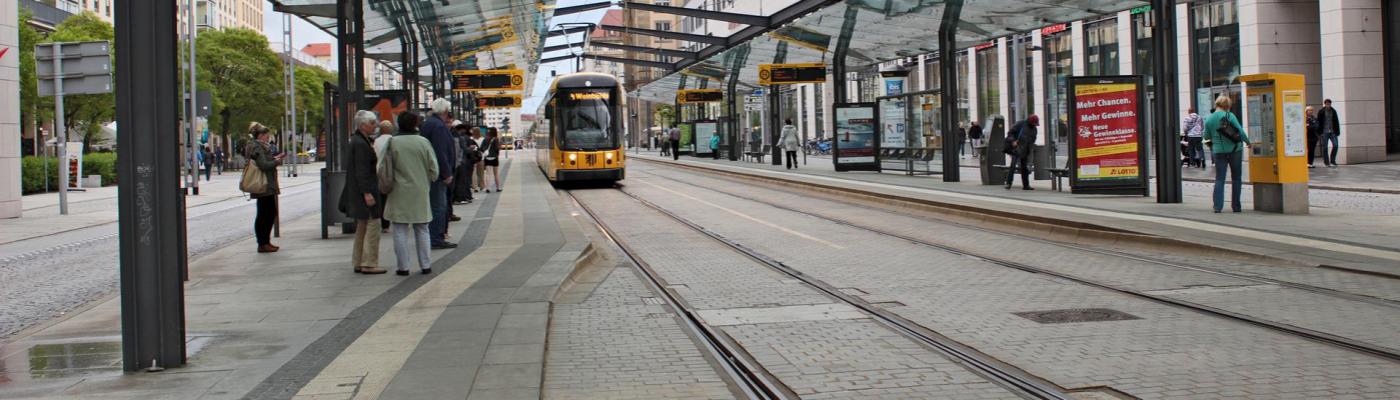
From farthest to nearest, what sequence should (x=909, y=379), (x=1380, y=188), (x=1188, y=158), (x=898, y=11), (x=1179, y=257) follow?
1. (x=1188, y=158)
2. (x=898, y=11)
3. (x=1380, y=188)
4. (x=1179, y=257)
5. (x=909, y=379)

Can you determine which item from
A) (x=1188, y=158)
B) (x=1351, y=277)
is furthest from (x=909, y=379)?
(x=1188, y=158)

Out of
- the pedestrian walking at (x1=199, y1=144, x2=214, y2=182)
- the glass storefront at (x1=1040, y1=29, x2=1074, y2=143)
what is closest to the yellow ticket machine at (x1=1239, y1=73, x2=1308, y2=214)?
the glass storefront at (x1=1040, y1=29, x2=1074, y2=143)

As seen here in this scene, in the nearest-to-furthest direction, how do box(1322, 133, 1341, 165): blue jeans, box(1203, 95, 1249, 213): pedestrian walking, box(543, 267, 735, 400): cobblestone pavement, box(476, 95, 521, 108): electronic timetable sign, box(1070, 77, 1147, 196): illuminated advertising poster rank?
box(543, 267, 735, 400): cobblestone pavement, box(1203, 95, 1249, 213): pedestrian walking, box(1070, 77, 1147, 196): illuminated advertising poster, box(1322, 133, 1341, 165): blue jeans, box(476, 95, 521, 108): electronic timetable sign

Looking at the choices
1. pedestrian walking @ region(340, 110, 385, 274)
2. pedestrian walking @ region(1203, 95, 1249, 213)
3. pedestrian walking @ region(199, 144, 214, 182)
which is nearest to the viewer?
pedestrian walking @ region(340, 110, 385, 274)

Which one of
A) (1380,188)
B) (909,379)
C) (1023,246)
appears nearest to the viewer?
(909,379)

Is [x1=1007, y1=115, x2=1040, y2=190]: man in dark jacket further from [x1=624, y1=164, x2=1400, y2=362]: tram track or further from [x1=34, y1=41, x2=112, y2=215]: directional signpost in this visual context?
[x1=34, y1=41, x2=112, y2=215]: directional signpost

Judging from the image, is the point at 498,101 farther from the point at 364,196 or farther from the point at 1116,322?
the point at 1116,322

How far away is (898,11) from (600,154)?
30.3ft

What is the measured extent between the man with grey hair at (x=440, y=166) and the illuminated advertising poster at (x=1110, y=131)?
11459 mm

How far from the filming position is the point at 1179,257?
11969 mm

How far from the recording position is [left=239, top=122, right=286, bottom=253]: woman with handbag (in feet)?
45.7

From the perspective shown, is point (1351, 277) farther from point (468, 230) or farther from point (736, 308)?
point (468, 230)

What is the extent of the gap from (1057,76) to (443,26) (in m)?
22.9

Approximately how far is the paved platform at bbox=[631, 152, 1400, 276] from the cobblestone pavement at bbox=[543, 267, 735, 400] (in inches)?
246
